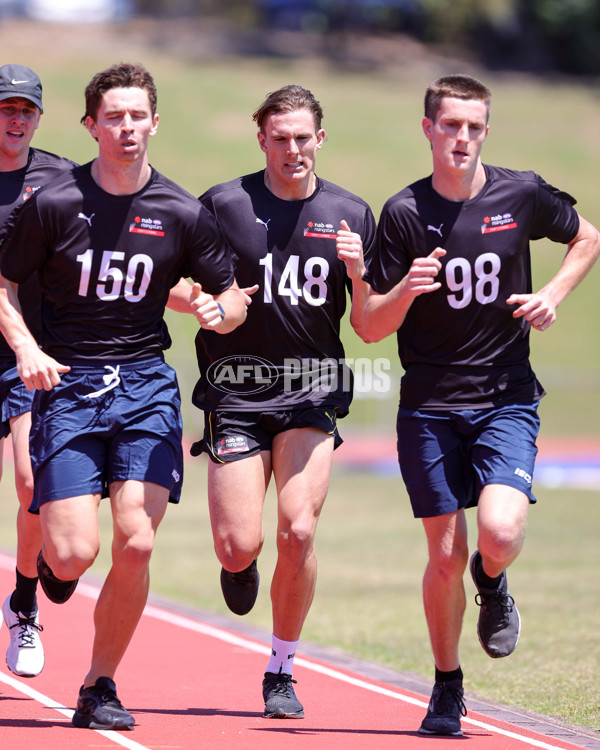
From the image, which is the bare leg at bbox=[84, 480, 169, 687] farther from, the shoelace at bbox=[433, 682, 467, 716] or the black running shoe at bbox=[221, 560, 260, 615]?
the shoelace at bbox=[433, 682, 467, 716]

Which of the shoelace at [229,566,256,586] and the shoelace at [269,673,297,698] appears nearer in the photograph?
the shoelace at [269,673,297,698]

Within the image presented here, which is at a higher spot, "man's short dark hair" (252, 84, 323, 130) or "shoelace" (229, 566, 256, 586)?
"man's short dark hair" (252, 84, 323, 130)

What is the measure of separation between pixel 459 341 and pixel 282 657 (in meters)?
1.78

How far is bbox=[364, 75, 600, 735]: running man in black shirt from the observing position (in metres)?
5.75

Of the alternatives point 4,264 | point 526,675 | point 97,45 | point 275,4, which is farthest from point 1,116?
point 275,4

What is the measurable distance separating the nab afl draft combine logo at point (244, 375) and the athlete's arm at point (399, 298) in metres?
0.52

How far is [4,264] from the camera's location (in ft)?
18.1

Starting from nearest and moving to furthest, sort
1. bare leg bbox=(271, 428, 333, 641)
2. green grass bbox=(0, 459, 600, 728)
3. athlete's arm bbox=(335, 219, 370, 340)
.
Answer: athlete's arm bbox=(335, 219, 370, 340) < bare leg bbox=(271, 428, 333, 641) < green grass bbox=(0, 459, 600, 728)

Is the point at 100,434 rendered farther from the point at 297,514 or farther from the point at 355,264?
the point at 355,264

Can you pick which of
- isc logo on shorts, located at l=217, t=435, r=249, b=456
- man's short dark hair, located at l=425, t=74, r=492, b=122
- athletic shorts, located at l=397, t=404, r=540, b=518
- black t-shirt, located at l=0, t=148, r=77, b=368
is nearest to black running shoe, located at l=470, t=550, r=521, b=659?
athletic shorts, located at l=397, t=404, r=540, b=518

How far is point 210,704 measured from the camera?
6520mm

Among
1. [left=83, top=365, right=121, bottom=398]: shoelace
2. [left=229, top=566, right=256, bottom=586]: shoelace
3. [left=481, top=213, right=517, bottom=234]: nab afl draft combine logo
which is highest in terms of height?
[left=481, top=213, right=517, bottom=234]: nab afl draft combine logo

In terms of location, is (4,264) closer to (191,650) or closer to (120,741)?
(120,741)

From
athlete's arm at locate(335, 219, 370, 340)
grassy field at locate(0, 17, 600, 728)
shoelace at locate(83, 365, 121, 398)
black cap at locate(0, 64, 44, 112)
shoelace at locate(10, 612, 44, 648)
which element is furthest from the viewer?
grassy field at locate(0, 17, 600, 728)
